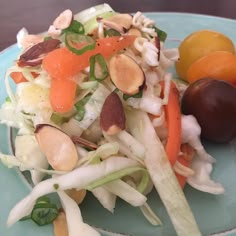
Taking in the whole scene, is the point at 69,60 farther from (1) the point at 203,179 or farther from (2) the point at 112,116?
(1) the point at 203,179

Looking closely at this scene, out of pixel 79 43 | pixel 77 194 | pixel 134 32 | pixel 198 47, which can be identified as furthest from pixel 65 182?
pixel 198 47

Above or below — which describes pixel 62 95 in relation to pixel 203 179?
above

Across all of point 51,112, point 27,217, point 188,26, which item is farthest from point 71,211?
point 188,26

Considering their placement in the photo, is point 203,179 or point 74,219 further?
point 203,179

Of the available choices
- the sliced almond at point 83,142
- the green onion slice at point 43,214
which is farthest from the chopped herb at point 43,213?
the sliced almond at point 83,142

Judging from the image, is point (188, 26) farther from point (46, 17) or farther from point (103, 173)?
point (103, 173)

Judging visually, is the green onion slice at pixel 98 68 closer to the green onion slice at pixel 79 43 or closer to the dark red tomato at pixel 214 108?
the green onion slice at pixel 79 43

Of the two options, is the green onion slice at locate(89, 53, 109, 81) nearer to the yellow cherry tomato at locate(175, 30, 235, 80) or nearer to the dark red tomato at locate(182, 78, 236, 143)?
the dark red tomato at locate(182, 78, 236, 143)

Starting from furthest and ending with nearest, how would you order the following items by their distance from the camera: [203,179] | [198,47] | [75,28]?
[198,47]
[75,28]
[203,179]
